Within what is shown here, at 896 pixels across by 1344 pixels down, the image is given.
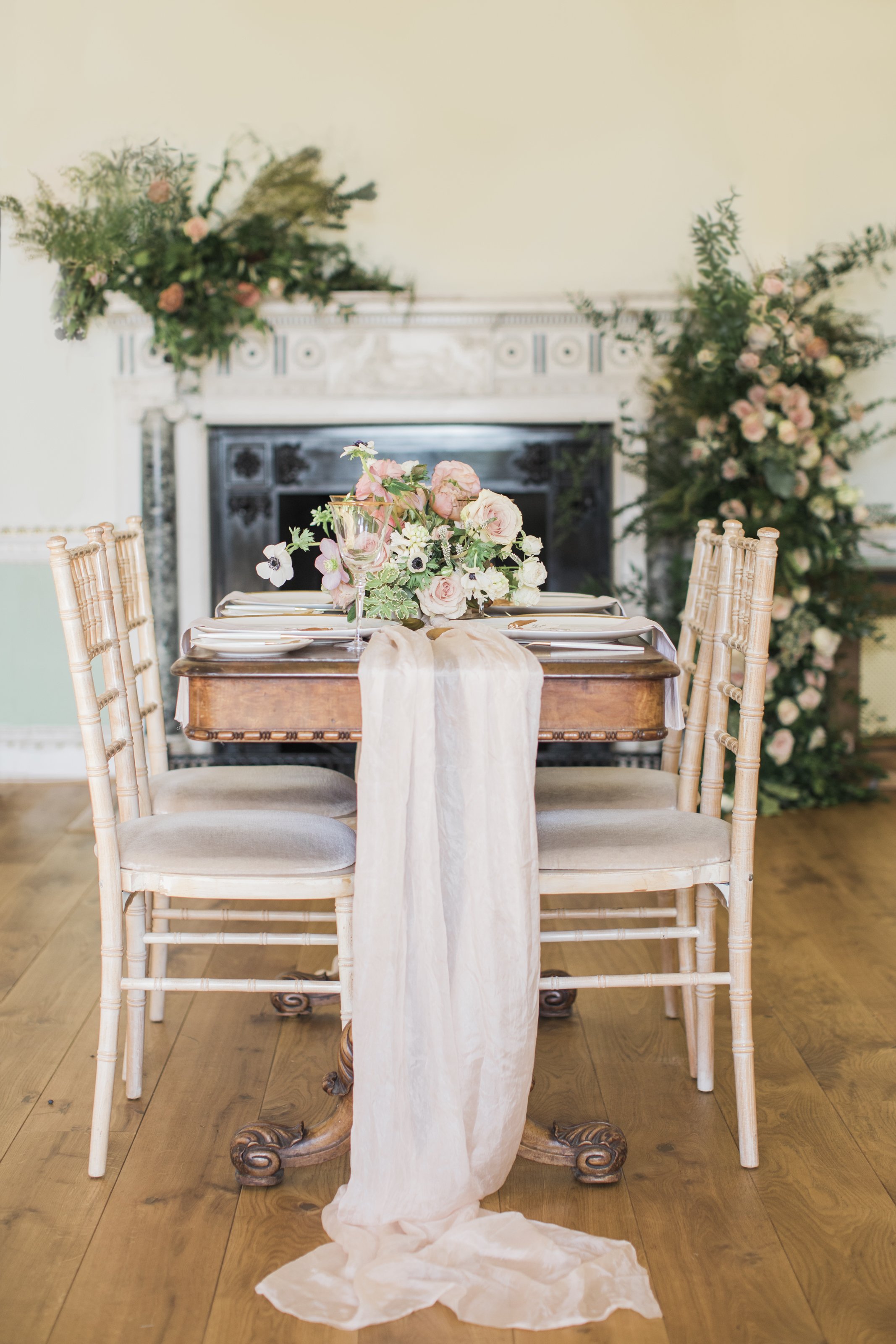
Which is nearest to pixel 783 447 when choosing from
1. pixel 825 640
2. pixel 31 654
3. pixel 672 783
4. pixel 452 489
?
pixel 825 640

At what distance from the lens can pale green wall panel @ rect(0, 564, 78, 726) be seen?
4316mm

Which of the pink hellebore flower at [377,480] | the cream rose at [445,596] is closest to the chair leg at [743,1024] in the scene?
the cream rose at [445,596]

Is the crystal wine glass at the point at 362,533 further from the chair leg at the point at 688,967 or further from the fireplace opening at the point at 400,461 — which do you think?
the fireplace opening at the point at 400,461

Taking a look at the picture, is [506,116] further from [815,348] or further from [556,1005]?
[556,1005]

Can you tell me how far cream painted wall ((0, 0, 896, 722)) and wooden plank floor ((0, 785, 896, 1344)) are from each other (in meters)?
2.34

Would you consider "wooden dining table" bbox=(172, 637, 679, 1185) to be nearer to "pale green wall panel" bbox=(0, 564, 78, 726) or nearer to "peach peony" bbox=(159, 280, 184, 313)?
"peach peony" bbox=(159, 280, 184, 313)

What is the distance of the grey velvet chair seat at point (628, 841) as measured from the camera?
181 cm

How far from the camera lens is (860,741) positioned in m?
4.18

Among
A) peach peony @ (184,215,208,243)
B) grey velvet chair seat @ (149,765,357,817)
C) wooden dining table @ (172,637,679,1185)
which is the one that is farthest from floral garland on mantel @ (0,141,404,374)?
wooden dining table @ (172,637,679,1185)

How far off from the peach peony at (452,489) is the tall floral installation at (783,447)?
1921 mm

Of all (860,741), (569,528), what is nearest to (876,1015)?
(860,741)

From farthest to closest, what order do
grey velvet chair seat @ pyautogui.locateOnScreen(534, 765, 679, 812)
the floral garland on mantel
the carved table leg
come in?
the floral garland on mantel → grey velvet chair seat @ pyautogui.locateOnScreen(534, 765, 679, 812) → the carved table leg

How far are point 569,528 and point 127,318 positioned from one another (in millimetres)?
1690

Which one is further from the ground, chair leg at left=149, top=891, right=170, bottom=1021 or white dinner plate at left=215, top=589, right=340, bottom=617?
white dinner plate at left=215, top=589, right=340, bottom=617
